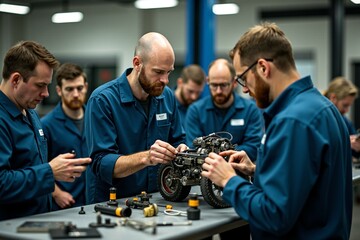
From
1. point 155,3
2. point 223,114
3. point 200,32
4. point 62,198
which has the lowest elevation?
point 62,198

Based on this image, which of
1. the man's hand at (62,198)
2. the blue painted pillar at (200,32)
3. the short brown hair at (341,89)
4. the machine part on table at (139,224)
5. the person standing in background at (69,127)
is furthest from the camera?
the blue painted pillar at (200,32)

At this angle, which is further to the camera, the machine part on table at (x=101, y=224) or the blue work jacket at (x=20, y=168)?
the blue work jacket at (x=20, y=168)

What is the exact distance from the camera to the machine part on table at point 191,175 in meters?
2.67

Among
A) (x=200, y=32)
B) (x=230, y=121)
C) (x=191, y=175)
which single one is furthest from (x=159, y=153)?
(x=200, y=32)

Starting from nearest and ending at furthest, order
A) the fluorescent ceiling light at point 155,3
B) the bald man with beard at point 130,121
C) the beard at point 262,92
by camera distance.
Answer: the beard at point 262,92 < the bald man with beard at point 130,121 < the fluorescent ceiling light at point 155,3

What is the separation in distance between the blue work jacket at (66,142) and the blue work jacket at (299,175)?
6.87 feet

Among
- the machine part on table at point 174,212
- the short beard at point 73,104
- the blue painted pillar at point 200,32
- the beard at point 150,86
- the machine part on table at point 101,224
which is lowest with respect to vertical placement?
the machine part on table at point 174,212

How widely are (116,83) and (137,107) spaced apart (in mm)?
184

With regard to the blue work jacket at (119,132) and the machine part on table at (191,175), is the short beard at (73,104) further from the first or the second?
the machine part on table at (191,175)

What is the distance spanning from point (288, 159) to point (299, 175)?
0.07 metres

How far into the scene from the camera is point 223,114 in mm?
4590

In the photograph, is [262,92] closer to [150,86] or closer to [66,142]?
[150,86]

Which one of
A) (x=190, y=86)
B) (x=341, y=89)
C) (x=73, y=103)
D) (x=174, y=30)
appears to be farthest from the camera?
(x=174, y=30)

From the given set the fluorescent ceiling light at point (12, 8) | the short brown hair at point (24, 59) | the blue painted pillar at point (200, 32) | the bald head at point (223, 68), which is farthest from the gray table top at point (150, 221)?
the fluorescent ceiling light at point (12, 8)
